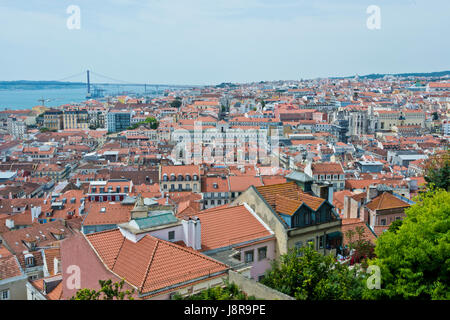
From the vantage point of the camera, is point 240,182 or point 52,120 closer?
point 240,182

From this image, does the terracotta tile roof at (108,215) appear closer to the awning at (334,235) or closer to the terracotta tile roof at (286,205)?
the terracotta tile roof at (286,205)

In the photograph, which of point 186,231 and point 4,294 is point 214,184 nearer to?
point 4,294

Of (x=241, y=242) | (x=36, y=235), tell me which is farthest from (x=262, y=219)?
(x=36, y=235)

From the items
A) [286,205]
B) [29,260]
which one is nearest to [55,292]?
[286,205]

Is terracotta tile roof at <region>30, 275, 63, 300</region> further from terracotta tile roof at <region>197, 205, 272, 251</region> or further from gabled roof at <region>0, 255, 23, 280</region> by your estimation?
terracotta tile roof at <region>197, 205, 272, 251</region>
